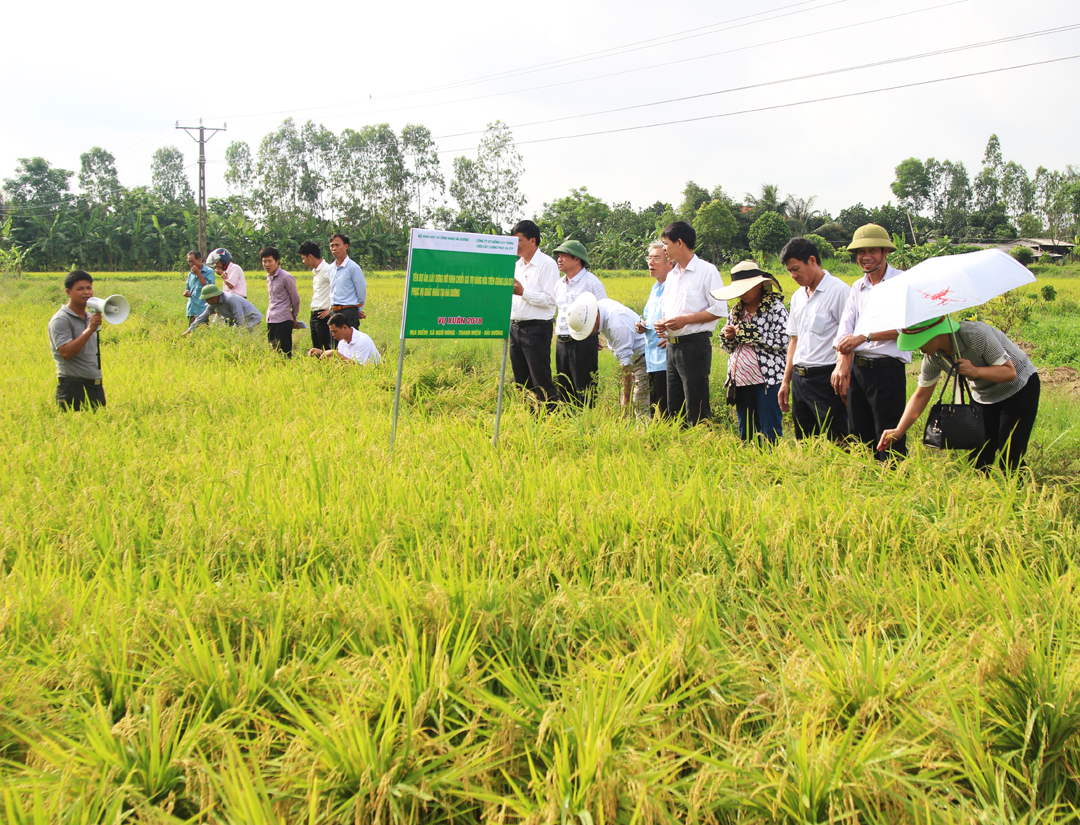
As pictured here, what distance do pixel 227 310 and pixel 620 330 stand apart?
6.43 meters

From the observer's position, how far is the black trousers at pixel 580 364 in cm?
572

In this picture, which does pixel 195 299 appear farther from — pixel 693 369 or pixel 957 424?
pixel 957 424

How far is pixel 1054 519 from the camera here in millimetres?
2721

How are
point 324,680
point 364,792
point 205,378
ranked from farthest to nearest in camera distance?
1. point 205,378
2. point 324,680
3. point 364,792

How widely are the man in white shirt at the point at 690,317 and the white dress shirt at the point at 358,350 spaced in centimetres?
346

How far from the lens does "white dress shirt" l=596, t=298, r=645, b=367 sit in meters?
5.58

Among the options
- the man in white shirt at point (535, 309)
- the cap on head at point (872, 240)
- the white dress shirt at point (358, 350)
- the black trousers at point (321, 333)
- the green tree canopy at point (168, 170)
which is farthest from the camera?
the green tree canopy at point (168, 170)

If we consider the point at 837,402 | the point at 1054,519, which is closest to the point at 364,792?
the point at 1054,519

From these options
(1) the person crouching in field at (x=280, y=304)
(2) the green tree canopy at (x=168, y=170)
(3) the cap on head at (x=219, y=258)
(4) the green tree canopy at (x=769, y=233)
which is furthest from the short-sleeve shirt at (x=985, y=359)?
(2) the green tree canopy at (x=168, y=170)

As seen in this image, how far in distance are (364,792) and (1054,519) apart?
8.74ft

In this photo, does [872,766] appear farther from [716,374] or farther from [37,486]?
[716,374]

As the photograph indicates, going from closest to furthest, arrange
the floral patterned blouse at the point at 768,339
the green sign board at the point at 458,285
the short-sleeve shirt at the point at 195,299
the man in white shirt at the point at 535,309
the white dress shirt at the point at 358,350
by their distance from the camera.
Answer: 1. the green sign board at the point at 458,285
2. the floral patterned blouse at the point at 768,339
3. the man in white shirt at the point at 535,309
4. the white dress shirt at the point at 358,350
5. the short-sleeve shirt at the point at 195,299

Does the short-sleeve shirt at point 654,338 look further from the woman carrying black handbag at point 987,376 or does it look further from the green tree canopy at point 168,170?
the green tree canopy at point 168,170

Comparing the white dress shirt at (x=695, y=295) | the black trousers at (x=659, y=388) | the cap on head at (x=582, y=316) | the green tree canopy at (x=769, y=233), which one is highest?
the green tree canopy at (x=769, y=233)
